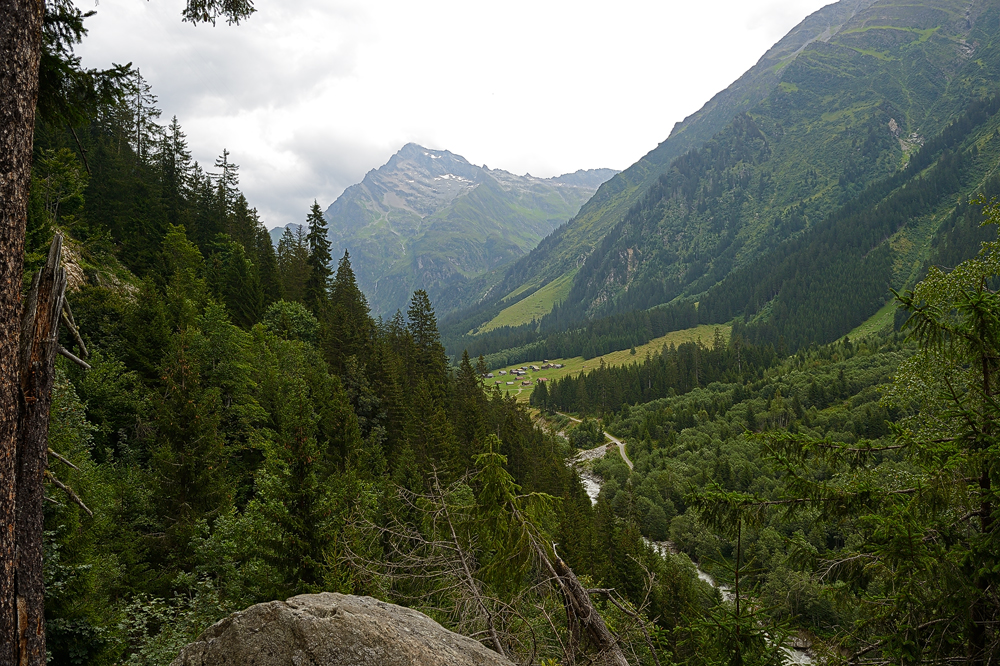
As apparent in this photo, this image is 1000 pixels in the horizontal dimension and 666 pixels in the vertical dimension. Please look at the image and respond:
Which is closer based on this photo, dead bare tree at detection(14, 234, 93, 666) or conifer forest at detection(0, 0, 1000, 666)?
dead bare tree at detection(14, 234, 93, 666)

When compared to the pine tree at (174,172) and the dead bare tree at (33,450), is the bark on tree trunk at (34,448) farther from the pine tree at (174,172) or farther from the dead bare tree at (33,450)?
the pine tree at (174,172)

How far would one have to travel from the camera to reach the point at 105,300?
25578 millimetres

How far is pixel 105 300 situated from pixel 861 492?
3386cm

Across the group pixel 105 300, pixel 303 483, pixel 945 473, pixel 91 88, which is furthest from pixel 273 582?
pixel 105 300

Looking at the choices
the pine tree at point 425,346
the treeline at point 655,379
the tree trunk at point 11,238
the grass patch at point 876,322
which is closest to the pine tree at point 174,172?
the pine tree at point 425,346

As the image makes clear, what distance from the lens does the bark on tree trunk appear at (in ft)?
14.3

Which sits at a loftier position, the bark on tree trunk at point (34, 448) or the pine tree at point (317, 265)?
the pine tree at point (317, 265)

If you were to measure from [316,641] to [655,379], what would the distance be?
135884 millimetres

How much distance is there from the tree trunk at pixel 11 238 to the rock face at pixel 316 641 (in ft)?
5.74

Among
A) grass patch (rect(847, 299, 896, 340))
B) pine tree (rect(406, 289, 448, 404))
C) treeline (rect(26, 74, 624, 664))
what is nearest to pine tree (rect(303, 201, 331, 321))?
treeline (rect(26, 74, 624, 664))

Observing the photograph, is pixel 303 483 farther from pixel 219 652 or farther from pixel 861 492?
pixel 861 492

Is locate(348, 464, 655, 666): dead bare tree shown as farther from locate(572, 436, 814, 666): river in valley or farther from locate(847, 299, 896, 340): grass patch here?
locate(847, 299, 896, 340): grass patch

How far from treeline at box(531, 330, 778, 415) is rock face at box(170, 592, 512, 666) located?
12268cm

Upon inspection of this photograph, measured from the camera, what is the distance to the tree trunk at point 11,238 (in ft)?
13.9
